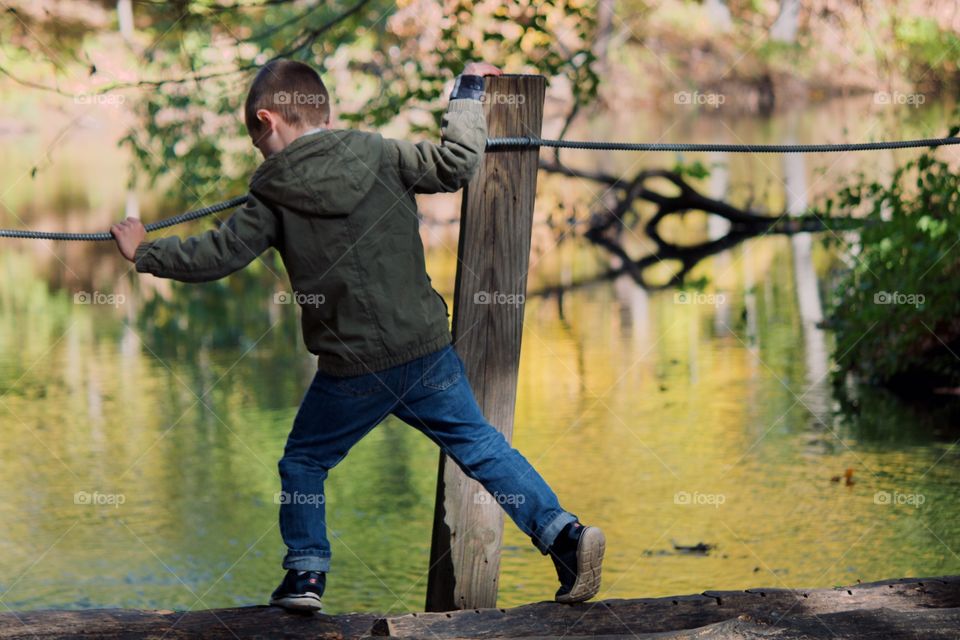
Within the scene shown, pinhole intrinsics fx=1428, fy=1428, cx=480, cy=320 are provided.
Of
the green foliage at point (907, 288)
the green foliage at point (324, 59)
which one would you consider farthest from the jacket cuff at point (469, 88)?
the green foliage at point (907, 288)

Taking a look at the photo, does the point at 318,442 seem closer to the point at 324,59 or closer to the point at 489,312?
the point at 489,312

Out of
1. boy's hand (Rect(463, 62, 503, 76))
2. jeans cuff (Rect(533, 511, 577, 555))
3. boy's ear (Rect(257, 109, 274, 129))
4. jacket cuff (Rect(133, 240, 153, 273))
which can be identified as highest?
boy's hand (Rect(463, 62, 503, 76))

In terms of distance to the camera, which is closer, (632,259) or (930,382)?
(930,382)

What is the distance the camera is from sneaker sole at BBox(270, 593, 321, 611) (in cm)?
293

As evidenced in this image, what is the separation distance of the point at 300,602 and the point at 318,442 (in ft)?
1.14

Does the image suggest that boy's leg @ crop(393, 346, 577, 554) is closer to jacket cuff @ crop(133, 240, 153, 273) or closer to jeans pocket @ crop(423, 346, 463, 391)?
jeans pocket @ crop(423, 346, 463, 391)

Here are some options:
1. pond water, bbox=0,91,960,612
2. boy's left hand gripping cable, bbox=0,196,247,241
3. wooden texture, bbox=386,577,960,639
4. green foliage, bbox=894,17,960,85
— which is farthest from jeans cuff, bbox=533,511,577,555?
green foliage, bbox=894,17,960,85

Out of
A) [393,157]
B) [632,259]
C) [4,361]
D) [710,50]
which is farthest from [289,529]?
[710,50]

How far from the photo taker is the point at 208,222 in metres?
10.9

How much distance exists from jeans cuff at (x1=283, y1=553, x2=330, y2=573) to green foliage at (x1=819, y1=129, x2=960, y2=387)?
425 centimetres

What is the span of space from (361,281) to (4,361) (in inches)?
234

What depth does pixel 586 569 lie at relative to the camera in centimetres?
299

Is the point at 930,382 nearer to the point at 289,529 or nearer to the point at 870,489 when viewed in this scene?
the point at 870,489

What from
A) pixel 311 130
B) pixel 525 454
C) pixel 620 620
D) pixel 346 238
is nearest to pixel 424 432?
pixel 346 238
